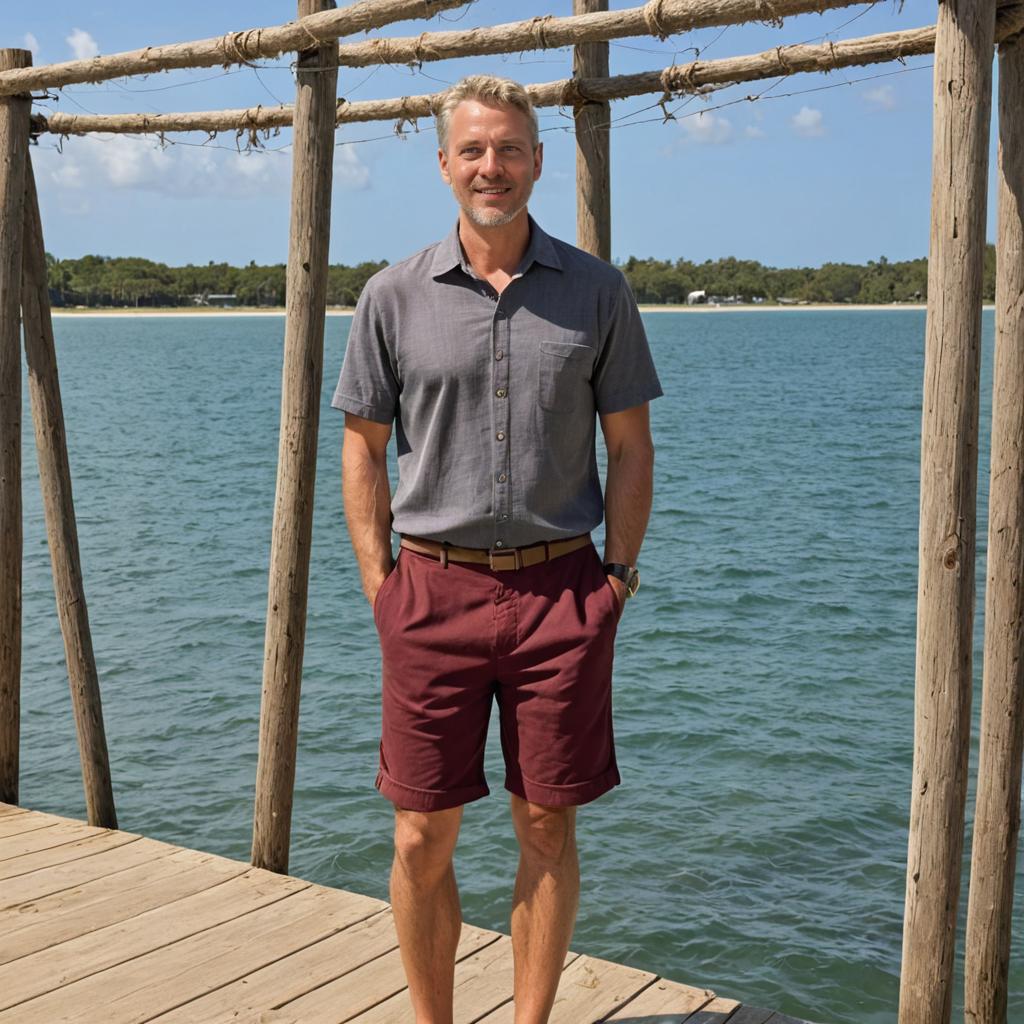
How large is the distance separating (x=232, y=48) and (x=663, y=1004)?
321cm

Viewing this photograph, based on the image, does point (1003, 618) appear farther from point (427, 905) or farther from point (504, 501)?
point (427, 905)

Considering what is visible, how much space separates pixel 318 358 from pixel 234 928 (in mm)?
1757

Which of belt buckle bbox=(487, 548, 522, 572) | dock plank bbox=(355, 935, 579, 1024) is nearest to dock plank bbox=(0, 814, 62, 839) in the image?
dock plank bbox=(355, 935, 579, 1024)

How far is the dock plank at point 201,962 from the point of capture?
3.50 meters

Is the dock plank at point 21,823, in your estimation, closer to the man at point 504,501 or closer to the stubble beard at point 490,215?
the man at point 504,501

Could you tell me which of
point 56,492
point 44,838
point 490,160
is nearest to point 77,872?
point 44,838

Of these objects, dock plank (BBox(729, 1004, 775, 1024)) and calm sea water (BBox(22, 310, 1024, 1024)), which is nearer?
dock plank (BBox(729, 1004, 775, 1024))

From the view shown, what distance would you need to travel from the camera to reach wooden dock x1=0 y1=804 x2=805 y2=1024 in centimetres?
350

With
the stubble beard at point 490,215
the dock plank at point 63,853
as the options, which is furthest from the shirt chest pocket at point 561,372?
the dock plank at point 63,853

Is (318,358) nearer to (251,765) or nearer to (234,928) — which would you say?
(234,928)

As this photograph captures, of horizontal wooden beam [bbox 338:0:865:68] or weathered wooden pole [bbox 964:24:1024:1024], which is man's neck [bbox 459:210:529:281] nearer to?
horizontal wooden beam [bbox 338:0:865:68]

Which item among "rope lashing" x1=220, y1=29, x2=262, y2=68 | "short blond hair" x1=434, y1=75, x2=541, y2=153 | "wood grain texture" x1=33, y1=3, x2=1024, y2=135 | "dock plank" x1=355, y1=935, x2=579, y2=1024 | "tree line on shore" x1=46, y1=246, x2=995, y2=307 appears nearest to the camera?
"short blond hair" x1=434, y1=75, x2=541, y2=153

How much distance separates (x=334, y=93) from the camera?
14.1ft

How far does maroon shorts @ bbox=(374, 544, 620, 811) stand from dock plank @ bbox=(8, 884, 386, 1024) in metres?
1.03
